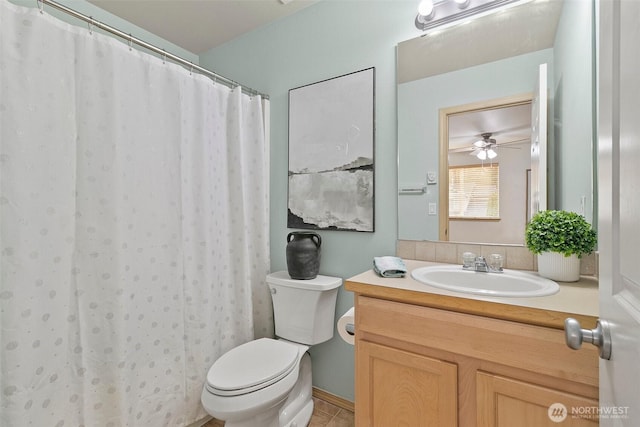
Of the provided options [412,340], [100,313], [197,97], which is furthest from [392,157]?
[100,313]

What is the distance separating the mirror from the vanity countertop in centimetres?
37

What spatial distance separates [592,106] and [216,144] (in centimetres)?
176

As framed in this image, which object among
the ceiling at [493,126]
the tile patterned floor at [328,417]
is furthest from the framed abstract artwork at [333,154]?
the tile patterned floor at [328,417]

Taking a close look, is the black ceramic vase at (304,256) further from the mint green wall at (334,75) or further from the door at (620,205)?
the door at (620,205)

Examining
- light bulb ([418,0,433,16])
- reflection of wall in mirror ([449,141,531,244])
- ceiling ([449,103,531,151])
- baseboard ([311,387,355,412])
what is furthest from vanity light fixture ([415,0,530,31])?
baseboard ([311,387,355,412])

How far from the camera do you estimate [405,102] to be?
5.20 feet

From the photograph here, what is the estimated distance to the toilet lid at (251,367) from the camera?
4.16 ft

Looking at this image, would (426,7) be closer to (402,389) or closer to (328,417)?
(402,389)

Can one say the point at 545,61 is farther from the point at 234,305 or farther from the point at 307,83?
the point at 234,305

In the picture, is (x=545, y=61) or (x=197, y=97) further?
(x=197, y=97)

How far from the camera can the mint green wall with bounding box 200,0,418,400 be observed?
1644 millimetres

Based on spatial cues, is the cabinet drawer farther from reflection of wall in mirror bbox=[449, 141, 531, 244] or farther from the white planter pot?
reflection of wall in mirror bbox=[449, 141, 531, 244]

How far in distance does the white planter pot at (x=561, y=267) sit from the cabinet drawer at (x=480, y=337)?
1.33 feet

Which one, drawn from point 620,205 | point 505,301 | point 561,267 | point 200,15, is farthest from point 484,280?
point 200,15
